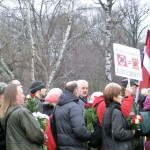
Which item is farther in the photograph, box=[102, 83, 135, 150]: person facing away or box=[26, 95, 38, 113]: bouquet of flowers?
box=[26, 95, 38, 113]: bouquet of flowers

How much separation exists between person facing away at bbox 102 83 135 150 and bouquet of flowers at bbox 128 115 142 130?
0.07 m

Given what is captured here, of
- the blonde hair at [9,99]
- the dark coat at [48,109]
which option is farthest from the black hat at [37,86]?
the blonde hair at [9,99]

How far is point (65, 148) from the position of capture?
5.95 meters

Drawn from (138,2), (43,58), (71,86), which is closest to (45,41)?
(43,58)

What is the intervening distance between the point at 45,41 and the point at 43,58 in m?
1.58

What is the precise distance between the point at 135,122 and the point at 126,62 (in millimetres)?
1297

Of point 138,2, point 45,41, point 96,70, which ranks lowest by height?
point 96,70

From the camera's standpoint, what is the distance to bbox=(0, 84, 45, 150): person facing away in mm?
4953

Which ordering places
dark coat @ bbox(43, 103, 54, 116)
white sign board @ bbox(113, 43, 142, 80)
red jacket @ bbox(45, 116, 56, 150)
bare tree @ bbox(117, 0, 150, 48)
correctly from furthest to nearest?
1. bare tree @ bbox(117, 0, 150, 48)
2. dark coat @ bbox(43, 103, 54, 116)
3. white sign board @ bbox(113, 43, 142, 80)
4. red jacket @ bbox(45, 116, 56, 150)

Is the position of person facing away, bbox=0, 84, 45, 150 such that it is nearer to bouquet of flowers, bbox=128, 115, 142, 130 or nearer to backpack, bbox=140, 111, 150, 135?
bouquet of flowers, bbox=128, 115, 142, 130

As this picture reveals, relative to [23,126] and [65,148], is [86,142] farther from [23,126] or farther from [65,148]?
[23,126]

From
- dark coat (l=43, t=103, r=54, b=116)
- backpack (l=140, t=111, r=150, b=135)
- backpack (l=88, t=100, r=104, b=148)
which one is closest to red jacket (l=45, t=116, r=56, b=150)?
backpack (l=88, t=100, r=104, b=148)

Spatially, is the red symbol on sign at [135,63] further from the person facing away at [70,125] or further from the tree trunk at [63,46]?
the tree trunk at [63,46]

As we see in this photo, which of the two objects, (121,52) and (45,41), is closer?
(121,52)
